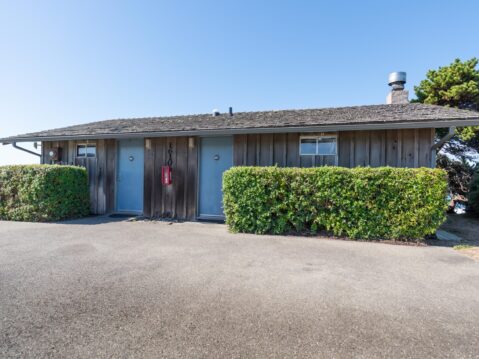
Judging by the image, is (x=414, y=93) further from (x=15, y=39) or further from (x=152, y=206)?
(x=15, y=39)

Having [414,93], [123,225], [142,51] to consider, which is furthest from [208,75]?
[414,93]

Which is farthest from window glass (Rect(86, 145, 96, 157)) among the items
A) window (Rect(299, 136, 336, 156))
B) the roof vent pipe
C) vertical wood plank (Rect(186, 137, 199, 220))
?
the roof vent pipe

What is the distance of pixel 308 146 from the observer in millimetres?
6586

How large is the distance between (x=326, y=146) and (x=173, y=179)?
16.3ft

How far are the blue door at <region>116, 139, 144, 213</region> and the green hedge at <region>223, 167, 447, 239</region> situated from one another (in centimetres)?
386

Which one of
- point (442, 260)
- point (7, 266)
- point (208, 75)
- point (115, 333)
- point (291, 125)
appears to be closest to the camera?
point (115, 333)

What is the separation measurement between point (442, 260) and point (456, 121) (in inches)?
132

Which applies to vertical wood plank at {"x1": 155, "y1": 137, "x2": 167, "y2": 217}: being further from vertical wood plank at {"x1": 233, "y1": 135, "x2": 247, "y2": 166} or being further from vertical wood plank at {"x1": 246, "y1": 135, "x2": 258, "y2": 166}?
vertical wood plank at {"x1": 246, "y1": 135, "x2": 258, "y2": 166}

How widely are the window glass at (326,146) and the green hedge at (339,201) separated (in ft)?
4.72

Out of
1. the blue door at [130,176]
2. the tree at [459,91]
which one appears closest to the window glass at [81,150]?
the blue door at [130,176]

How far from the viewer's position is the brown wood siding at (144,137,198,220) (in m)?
7.41

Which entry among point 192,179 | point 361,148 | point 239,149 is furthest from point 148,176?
point 361,148

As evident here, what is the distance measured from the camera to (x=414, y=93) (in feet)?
36.2

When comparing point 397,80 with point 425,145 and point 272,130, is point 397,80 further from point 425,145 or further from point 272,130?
point 272,130
